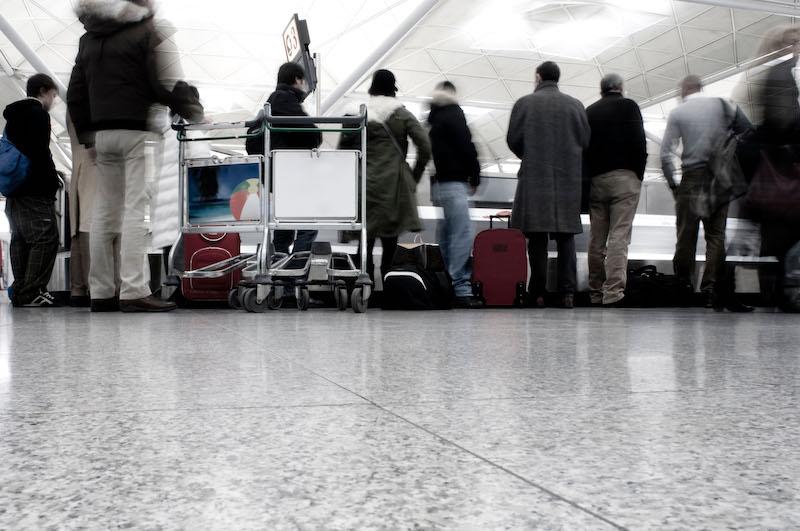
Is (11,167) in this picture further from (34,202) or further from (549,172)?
(549,172)

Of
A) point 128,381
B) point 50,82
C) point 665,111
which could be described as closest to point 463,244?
point 50,82

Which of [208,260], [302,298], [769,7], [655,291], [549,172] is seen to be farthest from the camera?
[769,7]

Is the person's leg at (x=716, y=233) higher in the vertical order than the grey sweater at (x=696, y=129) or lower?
lower

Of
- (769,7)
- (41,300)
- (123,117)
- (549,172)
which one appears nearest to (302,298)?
(123,117)

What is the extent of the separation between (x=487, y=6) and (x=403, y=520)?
1938 cm

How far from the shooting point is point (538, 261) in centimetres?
608

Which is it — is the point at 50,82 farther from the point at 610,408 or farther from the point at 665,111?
the point at 665,111

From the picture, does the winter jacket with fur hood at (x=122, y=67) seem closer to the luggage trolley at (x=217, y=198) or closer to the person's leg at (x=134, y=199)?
the person's leg at (x=134, y=199)

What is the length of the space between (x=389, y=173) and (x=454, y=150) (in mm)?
595

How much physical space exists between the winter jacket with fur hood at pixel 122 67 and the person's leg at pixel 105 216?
18 centimetres

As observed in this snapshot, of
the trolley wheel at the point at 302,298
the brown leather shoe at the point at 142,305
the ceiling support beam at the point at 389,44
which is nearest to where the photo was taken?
the brown leather shoe at the point at 142,305

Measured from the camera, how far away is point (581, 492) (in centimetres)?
70

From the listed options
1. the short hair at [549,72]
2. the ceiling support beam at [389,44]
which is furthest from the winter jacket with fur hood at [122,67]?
the ceiling support beam at [389,44]

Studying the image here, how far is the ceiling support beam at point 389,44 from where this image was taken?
1511 centimetres
